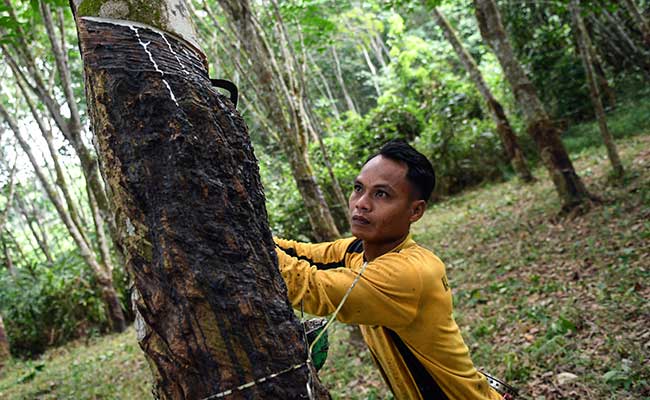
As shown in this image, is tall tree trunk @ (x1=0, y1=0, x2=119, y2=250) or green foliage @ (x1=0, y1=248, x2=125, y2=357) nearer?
tall tree trunk @ (x1=0, y1=0, x2=119, y2=250)

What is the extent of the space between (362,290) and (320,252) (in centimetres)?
81

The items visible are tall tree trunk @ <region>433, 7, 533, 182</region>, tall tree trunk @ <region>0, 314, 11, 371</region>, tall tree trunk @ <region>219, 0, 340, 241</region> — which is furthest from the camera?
tall tree trunk @ <region>433, 7, 533, 182</region>

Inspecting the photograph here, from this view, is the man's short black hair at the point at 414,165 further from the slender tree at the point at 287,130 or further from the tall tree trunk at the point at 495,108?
the tall tree trunk at the point at 495,108

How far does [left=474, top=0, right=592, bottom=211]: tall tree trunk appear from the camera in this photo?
21.4ft

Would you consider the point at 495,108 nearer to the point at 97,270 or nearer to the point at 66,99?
the point at 66,99

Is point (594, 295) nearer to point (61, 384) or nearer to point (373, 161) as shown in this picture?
point (373, 161)

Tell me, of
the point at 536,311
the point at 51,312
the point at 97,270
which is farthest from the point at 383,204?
the point at 51,312

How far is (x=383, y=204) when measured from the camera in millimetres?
1910

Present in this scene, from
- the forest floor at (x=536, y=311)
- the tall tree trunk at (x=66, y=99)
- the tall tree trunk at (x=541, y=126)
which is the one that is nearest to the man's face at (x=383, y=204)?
the forest floor at (x=536, y=311)

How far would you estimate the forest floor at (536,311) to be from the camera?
3488 millimetres

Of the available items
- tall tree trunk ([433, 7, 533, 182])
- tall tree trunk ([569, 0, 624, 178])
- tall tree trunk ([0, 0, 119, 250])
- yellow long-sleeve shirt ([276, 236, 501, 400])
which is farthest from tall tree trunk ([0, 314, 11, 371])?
tall tree trunk ([569, 0, 624, 178])

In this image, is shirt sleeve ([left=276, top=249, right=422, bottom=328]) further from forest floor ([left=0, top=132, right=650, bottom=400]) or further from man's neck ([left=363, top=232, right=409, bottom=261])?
forest floor ([left=0, top=132, right=650, bottom=400])

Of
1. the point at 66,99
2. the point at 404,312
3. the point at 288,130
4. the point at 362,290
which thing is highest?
the point at 66,99

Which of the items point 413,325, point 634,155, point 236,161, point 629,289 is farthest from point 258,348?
point 634,155
